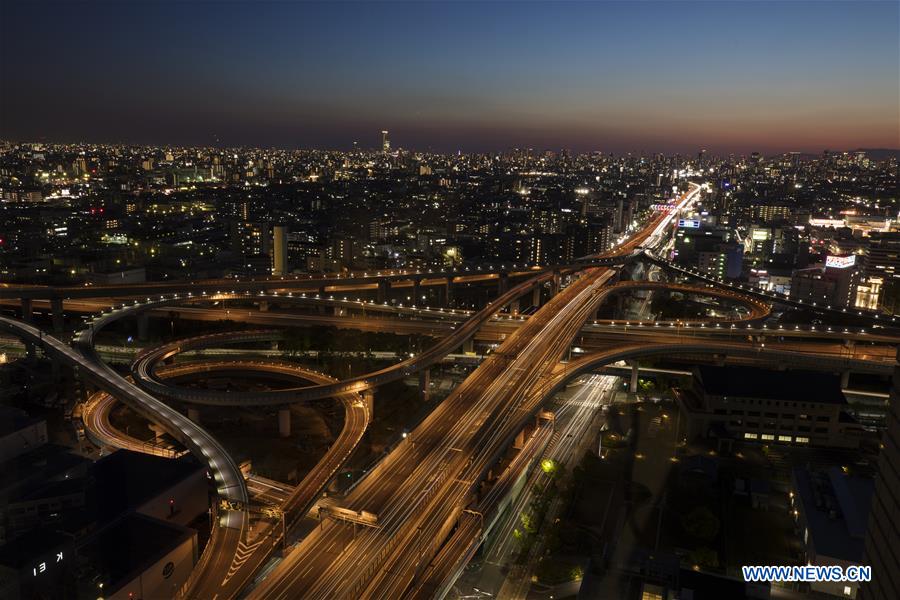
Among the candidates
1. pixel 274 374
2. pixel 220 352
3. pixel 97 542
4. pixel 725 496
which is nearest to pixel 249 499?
pixel 97 542

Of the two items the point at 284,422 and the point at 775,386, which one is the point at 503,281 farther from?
the point at 284,422

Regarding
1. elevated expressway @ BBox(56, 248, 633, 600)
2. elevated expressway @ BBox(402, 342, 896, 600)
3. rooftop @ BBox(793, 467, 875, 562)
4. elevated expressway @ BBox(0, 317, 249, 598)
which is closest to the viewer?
elevated expressway @ BBox(402, 342, 896, 600)

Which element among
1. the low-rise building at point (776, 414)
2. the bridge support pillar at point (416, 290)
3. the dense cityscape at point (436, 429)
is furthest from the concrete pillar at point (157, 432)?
the bridge support pillar at point (416, 290)

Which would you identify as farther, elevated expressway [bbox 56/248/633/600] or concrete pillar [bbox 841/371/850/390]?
concrete pillar [bbox 841/371/850/390]

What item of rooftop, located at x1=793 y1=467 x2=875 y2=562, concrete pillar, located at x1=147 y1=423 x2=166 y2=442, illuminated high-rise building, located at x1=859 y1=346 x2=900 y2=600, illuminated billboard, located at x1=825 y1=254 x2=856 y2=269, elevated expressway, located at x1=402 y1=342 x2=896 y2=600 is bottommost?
concrete pillar, located at x1=147 y1=423 x2=166 y2=442

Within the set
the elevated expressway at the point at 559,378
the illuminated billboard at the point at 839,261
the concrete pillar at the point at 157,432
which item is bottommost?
the concrete pillar at the point at 157,432

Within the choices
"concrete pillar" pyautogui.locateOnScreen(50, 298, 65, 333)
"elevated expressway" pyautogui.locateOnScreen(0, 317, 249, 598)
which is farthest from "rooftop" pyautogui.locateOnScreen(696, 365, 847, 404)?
"concrete pillar" pyautogui.locateOnScreen(50, 298, 65, 333)

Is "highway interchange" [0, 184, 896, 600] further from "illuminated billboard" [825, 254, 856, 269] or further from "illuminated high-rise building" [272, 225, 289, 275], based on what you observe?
Answer: "illuminated billboard" [825, 254, 856, 269]

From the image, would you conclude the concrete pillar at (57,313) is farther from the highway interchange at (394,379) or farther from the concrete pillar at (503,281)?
the concrete pillar at (503,281)
